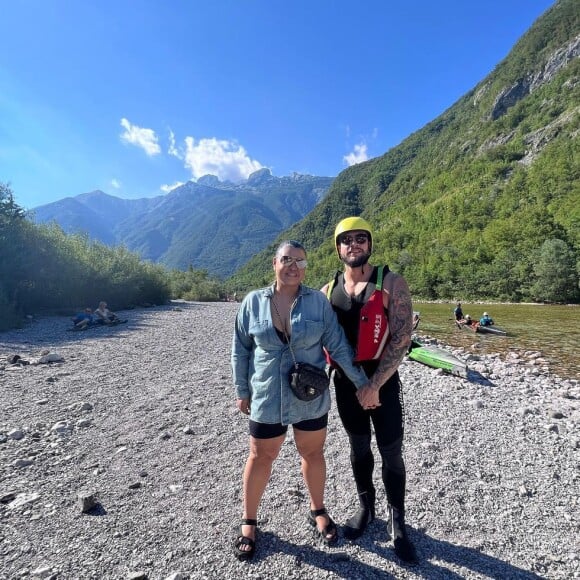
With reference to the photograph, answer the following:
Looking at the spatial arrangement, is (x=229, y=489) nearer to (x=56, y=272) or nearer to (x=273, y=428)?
(x=273, y=428)

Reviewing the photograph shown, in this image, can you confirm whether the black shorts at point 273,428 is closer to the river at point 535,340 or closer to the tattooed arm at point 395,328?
the tattooed arm at point 395,328

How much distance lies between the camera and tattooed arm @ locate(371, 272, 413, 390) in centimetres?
265

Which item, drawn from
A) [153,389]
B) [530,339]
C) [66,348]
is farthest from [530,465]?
[530,339]

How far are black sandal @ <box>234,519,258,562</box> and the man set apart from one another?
889mm

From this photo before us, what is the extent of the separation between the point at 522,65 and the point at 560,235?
416ft

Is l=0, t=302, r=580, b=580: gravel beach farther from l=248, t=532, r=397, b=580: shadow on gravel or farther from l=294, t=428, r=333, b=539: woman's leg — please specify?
l=294, t=428, r=333, b=539: woman's leg

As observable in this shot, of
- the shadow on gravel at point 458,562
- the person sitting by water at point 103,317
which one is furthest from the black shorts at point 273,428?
the person sitting by water at point 103,317

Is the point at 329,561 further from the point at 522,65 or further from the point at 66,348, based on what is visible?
the point at 522,65

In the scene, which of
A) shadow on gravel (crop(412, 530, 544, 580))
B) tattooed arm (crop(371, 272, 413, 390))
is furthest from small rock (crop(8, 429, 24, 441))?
A: shadow on gravel (crop(412, 530, 544, 580))

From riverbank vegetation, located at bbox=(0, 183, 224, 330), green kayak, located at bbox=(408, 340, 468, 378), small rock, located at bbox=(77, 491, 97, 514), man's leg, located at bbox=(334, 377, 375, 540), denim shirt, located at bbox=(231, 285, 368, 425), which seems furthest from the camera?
riverbank vegetation, located at bbox=(0, 183, 224, 330)

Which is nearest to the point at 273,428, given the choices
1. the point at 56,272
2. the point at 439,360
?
the point at 439,360

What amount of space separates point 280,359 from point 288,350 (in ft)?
0.31

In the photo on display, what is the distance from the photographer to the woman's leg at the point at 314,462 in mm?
2773

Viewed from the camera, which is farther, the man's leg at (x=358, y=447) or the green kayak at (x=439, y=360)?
the green kayak at (x=439, y=360)
